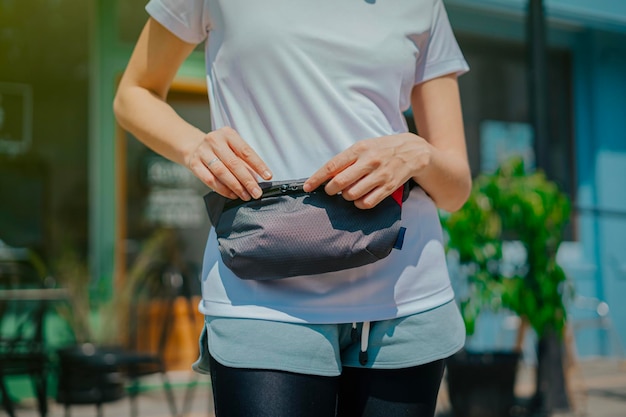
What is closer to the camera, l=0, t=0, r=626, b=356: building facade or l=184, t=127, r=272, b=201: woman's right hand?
l=184, t=127, r=272, b=201: woman's right hand

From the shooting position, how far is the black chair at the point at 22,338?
3.70 m

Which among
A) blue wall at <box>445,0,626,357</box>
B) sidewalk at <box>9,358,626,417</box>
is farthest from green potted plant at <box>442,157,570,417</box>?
blue wall at <box>445,0,626,357</box>

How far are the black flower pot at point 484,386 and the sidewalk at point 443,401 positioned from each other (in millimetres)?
334

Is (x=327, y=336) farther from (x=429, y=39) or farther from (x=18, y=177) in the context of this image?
(x=18, y=177)

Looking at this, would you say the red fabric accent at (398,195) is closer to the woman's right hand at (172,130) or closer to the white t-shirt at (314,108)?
the white t-shirt at (314,108)

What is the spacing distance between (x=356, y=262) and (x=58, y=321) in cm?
502

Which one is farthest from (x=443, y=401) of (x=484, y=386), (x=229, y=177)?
(x=229, y=177)

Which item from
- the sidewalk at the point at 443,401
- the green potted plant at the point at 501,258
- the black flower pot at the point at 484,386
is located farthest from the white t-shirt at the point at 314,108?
the sidewalk at the point at 443,401

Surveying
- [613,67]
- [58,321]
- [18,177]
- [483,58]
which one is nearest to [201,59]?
[18,177]

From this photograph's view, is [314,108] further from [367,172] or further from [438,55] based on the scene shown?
[438,55]

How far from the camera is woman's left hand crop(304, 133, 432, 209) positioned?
3.42 ft

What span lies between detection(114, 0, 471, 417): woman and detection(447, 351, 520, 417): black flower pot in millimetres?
3059

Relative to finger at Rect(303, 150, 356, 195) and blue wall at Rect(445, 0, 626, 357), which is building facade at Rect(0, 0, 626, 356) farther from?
finger at Rect(303, 150, 356, 195)

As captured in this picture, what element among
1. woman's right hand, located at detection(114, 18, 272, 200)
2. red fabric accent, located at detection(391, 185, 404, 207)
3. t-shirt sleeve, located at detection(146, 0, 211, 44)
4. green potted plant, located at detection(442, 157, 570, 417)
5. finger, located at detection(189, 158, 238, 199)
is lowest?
green potted plant, located at detection(442, 157, 570, 417)
